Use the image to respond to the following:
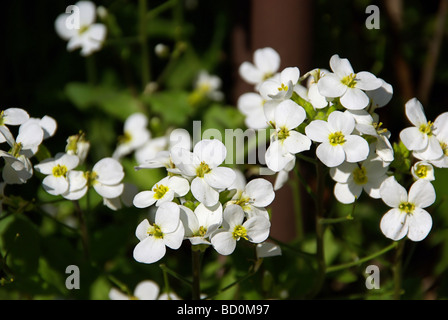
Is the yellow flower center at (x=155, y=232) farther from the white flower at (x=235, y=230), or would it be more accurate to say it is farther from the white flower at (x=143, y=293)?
the white flower at (x=143, y=293)

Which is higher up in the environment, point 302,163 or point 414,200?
point 302,163

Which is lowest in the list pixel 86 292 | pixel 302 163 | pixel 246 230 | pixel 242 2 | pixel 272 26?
pixel 86 292

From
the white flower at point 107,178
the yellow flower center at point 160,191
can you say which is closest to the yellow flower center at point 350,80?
the yellow flower center at point 160,191

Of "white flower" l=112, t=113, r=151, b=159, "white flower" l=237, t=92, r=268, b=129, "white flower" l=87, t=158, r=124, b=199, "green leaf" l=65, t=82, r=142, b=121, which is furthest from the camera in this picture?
"green leaf" l=65, t=82, r=142, b=121

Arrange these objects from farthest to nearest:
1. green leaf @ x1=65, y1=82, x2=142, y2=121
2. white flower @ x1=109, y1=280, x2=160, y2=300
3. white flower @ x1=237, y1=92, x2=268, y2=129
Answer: green leaf @ x1=65, y1=82, x2=142, y2=121 < white flower @ x1=237, y1=92, x2=268, y2=129 < white flower @ x1=109, y1=280, x2=160, y2=300

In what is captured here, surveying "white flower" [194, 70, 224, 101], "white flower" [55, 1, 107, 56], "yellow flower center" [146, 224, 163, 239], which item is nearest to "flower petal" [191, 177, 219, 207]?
"yellow flower center" [146, 224, 163, 239]

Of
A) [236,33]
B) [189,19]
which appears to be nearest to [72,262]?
[236,33]

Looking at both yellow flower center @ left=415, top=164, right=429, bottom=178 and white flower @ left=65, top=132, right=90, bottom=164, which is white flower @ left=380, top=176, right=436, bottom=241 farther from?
white flower @ left=65, top=132, right=90, bottom=164

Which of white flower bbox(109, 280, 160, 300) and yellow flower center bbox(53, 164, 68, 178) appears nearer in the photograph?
yellow flower center bbox(53, 164, 68, 178)

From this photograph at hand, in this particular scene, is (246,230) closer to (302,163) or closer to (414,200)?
(414,200)
